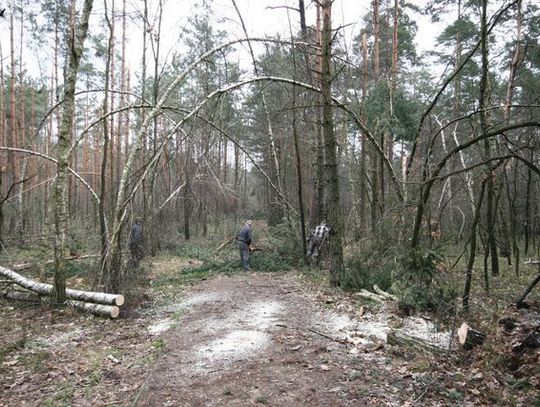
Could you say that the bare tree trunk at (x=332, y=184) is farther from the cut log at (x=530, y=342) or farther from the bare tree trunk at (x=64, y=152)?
the bare tree trunk at (x=64, y=152)

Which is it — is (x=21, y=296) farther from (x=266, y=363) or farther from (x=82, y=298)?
(x=266, y=363)

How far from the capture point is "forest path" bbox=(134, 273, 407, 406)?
4.30 metres

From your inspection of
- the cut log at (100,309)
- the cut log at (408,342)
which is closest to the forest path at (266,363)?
the cut log at (408,342)

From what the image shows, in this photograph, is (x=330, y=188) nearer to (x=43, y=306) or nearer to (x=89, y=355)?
(x=89, y=355)

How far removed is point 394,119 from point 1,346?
494 inches

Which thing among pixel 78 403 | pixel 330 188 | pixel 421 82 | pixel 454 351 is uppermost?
pixel 421 82

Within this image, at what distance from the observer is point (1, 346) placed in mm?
6102

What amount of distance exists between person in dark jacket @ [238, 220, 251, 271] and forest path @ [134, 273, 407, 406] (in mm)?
4689

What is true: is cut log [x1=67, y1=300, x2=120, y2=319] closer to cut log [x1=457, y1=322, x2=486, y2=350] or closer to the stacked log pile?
the stacked log pile

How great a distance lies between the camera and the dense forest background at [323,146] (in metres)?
7.68

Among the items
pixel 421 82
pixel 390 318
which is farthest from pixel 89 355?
pixel 421 82

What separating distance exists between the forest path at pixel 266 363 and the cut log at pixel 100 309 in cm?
124

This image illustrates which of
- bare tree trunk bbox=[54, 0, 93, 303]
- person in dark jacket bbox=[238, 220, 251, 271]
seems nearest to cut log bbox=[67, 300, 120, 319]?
bare tree trunk bbox=[54, 0, 93, 303]

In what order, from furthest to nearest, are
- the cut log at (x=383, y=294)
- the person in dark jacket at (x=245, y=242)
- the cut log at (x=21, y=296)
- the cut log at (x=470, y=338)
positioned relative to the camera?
the person in dark jacket at (x=245, y=242) < the cut log at (x=21, y=296) < the cut log at (x=383, y=294) < the cut log at (x=470, y=338)
